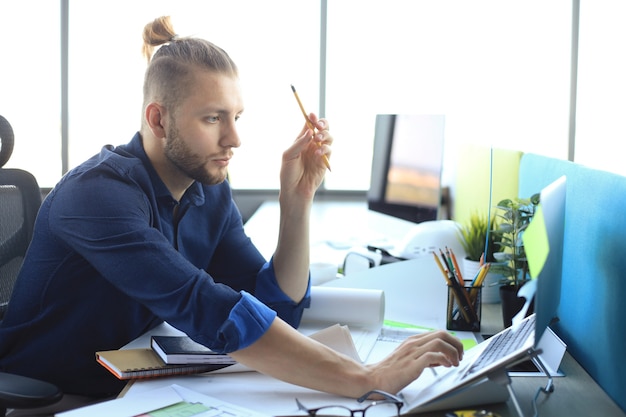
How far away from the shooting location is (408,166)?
2.62 meters

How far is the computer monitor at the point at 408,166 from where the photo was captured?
2.45 m

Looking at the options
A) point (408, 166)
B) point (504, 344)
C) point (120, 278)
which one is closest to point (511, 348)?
point (504, 344)

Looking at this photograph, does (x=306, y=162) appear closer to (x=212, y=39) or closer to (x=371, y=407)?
(x=371, y=407)

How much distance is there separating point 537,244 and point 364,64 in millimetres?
3500

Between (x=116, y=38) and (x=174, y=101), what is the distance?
3.34 m

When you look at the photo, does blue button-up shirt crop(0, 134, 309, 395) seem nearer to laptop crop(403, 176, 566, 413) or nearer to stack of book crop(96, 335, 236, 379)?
stack of book crop(96, 335, 236, 379)

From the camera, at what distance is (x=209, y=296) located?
1103 mm

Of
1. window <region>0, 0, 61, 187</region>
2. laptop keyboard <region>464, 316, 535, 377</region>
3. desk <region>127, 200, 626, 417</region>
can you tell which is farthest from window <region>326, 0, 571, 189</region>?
laptop keyboard <region>464, 316, 535, 377</region>

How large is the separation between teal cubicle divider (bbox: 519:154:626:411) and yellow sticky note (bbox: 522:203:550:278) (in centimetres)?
29

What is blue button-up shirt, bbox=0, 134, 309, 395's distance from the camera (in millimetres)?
1117

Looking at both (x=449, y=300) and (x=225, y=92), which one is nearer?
(x=225, y=92)

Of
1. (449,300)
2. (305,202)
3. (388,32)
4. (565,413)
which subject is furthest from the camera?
(388,32)

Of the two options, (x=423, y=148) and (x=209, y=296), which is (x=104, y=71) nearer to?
(x=423, y=148)

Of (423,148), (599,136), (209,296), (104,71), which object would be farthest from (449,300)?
(104,71)
